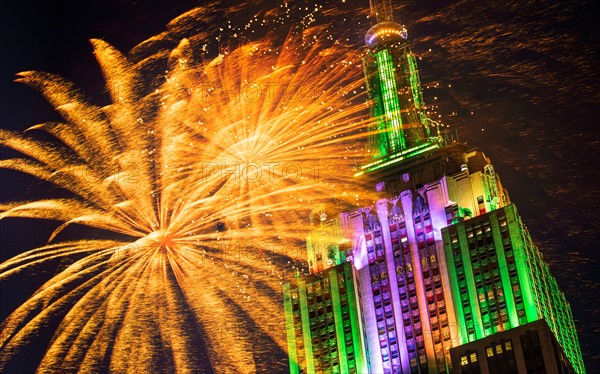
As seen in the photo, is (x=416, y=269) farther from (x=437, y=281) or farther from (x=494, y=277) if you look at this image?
(x=494, y=277)

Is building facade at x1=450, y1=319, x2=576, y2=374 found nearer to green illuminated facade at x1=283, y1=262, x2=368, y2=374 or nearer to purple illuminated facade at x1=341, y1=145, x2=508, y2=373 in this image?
purple illuminated facade at x1=341, y1=145, x2=508, y2=373

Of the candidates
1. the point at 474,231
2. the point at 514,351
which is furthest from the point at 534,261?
the point at 514,351

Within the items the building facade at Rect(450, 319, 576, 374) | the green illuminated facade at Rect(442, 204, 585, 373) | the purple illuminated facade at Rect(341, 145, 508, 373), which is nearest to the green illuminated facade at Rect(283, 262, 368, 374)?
the purple illuminated facade at Rect(341, 145, 508, 373)

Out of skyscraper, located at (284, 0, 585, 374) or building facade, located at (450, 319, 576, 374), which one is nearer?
building facade, located at (450, 319, 576, 374)

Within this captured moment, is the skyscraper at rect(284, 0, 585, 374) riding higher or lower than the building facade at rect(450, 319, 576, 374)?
higher

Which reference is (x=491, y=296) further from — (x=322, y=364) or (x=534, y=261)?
(x=322, y=364)

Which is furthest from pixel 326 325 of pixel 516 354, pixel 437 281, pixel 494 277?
pixel 516 354
